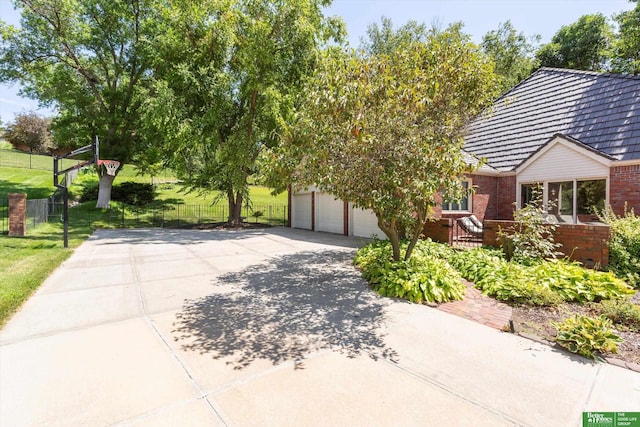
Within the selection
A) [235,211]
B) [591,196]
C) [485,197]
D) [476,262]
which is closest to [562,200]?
[591,196]

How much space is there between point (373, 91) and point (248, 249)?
7.34 meters

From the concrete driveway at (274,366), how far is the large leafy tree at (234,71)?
10.5 m

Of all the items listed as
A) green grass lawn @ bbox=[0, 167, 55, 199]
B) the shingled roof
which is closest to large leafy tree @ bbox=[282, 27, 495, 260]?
the shingled roof

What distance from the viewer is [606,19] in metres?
23.3

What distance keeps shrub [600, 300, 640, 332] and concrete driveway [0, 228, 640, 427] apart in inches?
59.6

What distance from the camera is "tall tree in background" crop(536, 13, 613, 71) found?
23234mm

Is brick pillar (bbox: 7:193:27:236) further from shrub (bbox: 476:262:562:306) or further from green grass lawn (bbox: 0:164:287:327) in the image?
shrub (bbox: 476:262:562:306)

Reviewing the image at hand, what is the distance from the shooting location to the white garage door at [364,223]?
1309 centimetres

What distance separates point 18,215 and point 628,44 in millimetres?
28259

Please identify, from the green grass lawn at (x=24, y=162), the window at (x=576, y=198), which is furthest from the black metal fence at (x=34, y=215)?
the window at (x=576, y=198)

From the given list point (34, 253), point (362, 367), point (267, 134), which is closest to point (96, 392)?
point (362, 367)

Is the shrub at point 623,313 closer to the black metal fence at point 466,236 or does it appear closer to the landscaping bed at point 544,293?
the landscaping bed at point 544,293

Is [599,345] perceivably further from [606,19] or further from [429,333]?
[606,19]

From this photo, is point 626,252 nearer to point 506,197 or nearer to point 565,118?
point 506,197
